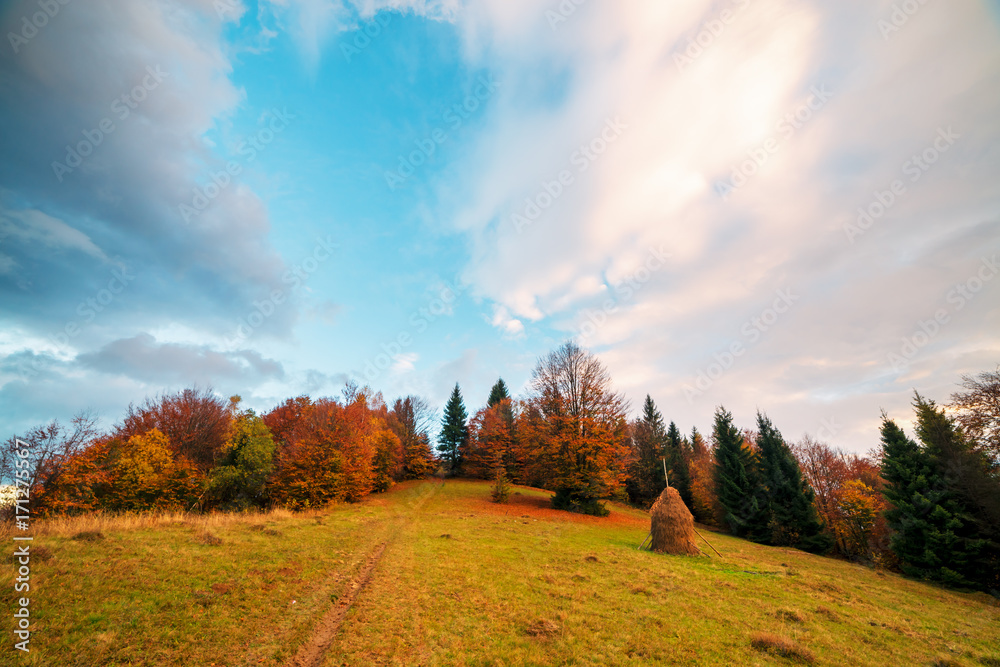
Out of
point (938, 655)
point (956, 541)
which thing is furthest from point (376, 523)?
point (956, 541)

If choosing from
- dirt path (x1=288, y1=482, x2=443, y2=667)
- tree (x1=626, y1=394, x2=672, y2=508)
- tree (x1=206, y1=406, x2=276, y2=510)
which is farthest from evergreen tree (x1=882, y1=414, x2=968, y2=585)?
tree (x1=206, y1=406, x2=276, y2=510)

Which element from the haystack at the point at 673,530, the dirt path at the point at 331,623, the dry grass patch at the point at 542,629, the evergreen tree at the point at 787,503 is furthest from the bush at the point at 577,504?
the dry grass patch at the point at 542,629

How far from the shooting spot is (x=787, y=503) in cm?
3166

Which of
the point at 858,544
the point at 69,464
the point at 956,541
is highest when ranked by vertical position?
the point at 69,464

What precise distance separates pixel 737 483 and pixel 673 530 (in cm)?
A: 2322

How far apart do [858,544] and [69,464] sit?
5730cm

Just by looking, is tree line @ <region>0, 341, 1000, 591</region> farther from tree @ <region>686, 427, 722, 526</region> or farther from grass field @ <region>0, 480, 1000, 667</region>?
grass field @ <region>0, 480, 1000, 667</region>

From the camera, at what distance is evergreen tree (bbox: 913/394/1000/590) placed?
17.5 meters

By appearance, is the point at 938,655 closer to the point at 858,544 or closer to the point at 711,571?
the point at 711,571

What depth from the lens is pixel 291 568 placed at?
1073 centimetres

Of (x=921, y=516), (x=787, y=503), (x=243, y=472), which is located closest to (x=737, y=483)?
(x=787, y=503)

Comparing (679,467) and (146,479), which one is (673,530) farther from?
(679,467)

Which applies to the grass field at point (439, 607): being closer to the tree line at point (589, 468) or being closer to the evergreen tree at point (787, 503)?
the tree line at point (589, 468)

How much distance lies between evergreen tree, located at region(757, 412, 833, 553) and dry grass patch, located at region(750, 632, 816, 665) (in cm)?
3194
